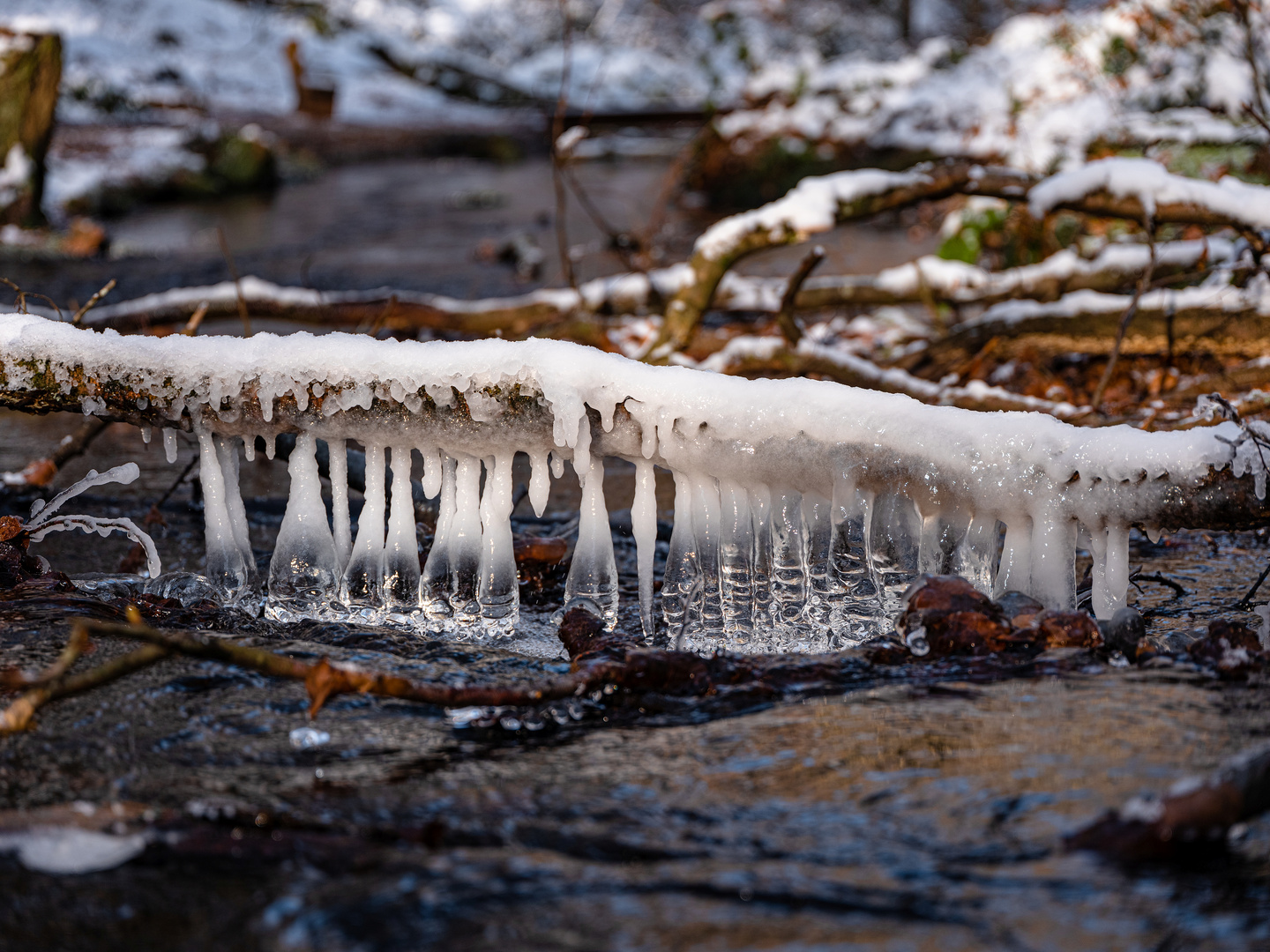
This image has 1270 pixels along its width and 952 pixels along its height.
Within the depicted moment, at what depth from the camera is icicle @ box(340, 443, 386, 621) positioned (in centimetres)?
228

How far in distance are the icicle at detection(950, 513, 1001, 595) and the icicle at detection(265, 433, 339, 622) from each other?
1.44m

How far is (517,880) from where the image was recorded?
1.33 metres

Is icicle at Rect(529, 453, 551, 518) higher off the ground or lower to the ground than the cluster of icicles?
higher

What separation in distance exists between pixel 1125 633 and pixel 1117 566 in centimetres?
20

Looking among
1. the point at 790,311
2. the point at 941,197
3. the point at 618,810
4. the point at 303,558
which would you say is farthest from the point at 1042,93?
the point at 618,810

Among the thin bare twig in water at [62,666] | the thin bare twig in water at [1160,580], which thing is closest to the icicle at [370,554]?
the thin bare twig in water at [62,666]

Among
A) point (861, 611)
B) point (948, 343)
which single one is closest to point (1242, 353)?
point (948, 343)

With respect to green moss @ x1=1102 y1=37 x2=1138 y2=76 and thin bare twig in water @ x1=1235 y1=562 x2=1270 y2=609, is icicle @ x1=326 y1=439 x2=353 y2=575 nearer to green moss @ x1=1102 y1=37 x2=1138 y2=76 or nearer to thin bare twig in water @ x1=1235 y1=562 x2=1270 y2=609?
thin bare twig in water @ x1=1235 y1=562 x2=1270 y2=609

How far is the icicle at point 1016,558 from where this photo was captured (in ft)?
7.03

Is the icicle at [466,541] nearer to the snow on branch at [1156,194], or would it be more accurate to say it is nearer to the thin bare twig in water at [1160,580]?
the thin bare twig in water at [1160,580]

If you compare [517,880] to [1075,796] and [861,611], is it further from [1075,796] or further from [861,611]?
[861,611]

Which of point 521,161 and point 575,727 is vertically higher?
point 521,161

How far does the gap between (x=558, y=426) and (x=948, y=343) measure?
10.4 feet

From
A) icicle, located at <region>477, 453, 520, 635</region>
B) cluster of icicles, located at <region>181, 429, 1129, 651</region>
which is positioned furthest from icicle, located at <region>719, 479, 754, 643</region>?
icicle, located at <region>477, 453, 520, 635</region>
